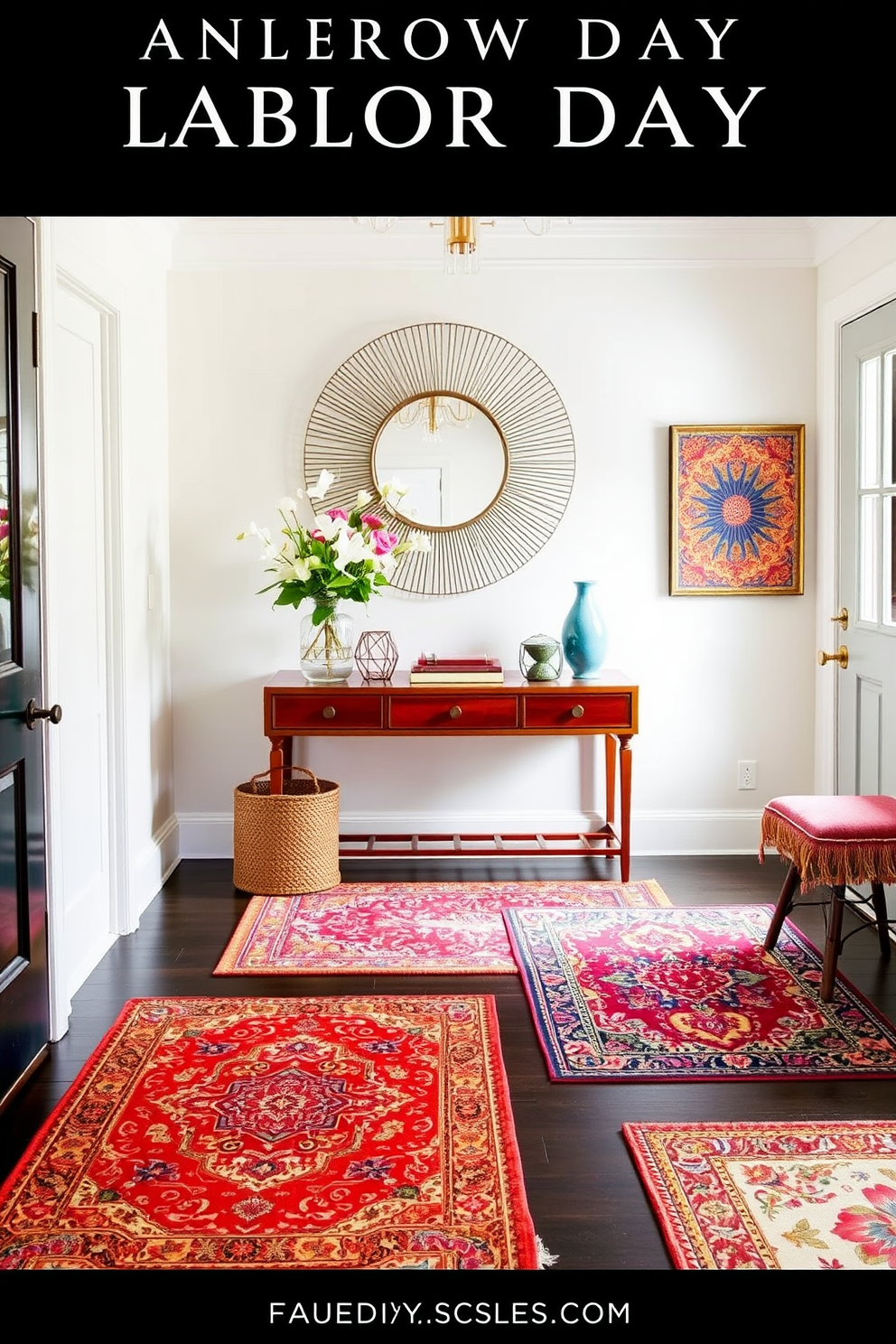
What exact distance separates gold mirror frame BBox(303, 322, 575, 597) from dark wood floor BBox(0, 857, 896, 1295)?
1443mm

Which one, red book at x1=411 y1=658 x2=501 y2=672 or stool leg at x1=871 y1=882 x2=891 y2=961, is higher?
red book at x1=411 y1=658 x2=501 y2=672

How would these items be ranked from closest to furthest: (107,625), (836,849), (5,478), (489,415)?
(5,478)
(836,849)
(107,625)
(489,415)

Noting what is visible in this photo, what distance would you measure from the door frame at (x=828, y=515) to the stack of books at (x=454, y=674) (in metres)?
1.31

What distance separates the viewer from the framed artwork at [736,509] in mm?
4676

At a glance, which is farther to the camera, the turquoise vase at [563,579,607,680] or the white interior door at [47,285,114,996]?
the turquoise vase at [563,579,607,680]

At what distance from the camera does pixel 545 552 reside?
4.73m

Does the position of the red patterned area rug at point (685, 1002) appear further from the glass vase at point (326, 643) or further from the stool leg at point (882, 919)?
the glass vase at point (326, 643)

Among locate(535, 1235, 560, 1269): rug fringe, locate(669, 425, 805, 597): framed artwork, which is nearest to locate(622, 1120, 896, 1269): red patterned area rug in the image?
locate(535, 1235, 560, 1269): rug fringe

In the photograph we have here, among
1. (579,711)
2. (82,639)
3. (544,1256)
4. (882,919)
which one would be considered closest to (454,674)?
(579,711)

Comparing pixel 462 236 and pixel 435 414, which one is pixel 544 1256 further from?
pixel 435 414

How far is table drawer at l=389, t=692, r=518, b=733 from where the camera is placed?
14.0ft

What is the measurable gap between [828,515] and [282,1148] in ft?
10.5
